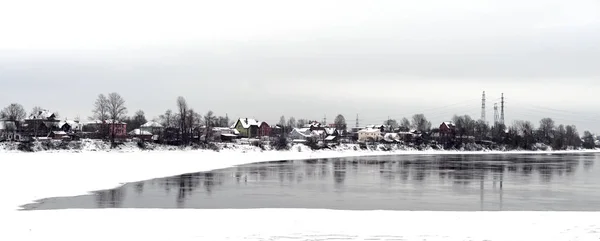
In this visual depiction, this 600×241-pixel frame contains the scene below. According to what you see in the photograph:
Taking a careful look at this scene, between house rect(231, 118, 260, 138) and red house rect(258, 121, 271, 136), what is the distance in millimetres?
2332

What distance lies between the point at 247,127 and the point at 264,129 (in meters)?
9.44

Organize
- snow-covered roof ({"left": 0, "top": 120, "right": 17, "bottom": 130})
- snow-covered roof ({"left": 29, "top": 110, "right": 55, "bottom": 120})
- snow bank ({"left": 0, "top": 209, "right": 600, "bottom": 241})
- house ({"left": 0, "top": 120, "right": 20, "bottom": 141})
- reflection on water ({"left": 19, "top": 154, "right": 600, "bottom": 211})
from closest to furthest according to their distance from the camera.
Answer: snow bank ({"left": 0, "top": 209, "right": 600, "bottom": 241}), reflection on water ({"left": 19, "top": 154, "right": 600, "bottom": 211}), house ({"left": 0, "top": 120, "right": 20, "bottom": 141}), snow-covered roof ({"left": 0, "top": 120, "right": 17, "bottom": 130}), snow-covered roof ({"left": 29, "top": 110, "right": 55, "bottom": 120})

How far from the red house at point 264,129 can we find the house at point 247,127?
2332mm

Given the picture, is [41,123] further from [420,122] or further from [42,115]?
[420,122]

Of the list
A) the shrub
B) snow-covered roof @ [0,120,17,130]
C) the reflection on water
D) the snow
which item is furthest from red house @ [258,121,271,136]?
the snow

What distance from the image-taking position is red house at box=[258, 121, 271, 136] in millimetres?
169125

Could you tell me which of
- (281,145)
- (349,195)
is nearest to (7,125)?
(281,145)

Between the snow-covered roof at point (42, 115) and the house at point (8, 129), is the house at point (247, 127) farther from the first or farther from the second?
the house at point (8, 129)

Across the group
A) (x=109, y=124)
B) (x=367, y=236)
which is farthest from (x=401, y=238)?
(x=109, y=124)

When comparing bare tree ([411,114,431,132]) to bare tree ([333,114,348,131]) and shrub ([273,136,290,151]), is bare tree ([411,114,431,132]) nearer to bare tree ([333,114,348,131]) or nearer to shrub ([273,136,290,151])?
bare tree ([333,114,348,131])

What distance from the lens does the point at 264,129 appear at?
17188cm

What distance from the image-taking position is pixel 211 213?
728 inches

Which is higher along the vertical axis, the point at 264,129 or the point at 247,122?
the point at 247,122

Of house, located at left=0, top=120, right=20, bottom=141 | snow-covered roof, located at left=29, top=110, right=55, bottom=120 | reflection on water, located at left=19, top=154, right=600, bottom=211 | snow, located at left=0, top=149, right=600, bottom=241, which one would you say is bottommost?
reflection on water, located at left=19, top=154, right=600, bottom=211
